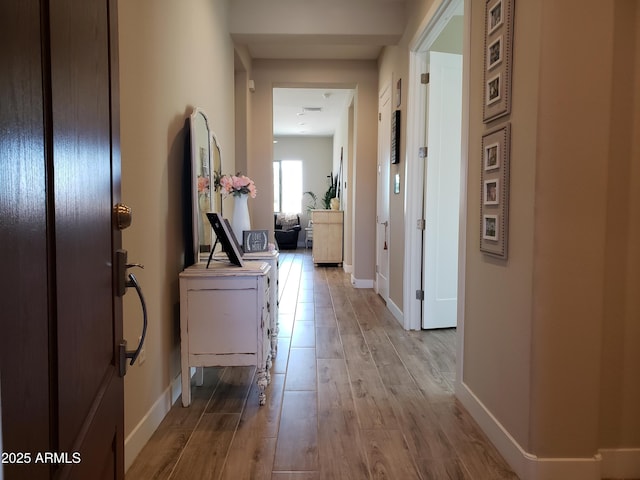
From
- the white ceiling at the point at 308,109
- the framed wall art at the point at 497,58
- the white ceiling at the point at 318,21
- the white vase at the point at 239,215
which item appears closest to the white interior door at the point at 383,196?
the white ceiling at the point at 318,21

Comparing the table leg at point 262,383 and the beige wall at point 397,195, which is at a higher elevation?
the beige wall at point 397,195

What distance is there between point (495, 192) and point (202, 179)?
1.74 metres

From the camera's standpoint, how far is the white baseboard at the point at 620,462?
1.76 m

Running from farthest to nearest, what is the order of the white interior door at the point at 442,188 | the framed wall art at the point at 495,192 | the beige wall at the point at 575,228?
the white interior door at the point at 442,188, the framed wall art at the point at 495,192, the beige wall at the point at 575,228

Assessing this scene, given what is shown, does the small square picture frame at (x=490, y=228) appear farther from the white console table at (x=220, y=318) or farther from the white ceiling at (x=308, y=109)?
the white ceiling at (x=308, y=109)

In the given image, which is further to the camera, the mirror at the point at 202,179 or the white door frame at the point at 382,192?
the white door frame at the point at 382,192

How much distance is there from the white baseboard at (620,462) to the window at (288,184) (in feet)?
32.1

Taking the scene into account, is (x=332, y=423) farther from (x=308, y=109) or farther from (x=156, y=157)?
(x=308, y=109)

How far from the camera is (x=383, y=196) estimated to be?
5168mm

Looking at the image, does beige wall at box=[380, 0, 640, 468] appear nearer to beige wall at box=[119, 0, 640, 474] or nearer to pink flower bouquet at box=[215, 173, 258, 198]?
beige wall at box=[119, 0, 640, 474]

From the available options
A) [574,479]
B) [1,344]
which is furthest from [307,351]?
[1,344]

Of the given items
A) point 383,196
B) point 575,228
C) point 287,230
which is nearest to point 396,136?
point 383,196

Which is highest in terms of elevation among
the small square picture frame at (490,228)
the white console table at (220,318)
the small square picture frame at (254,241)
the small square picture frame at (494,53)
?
the small square picture frame at (494,53)

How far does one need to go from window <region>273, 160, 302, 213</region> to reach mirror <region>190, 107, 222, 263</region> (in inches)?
314
